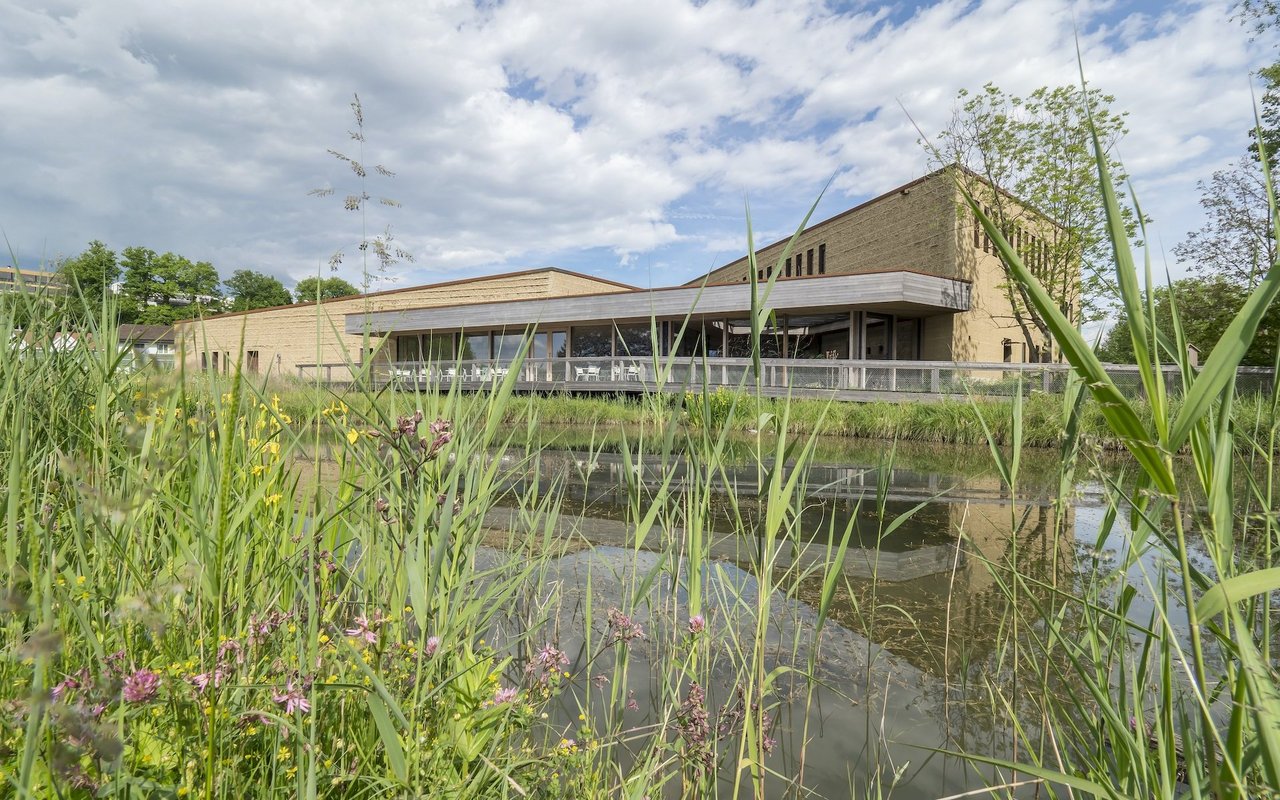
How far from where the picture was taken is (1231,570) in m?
0.87

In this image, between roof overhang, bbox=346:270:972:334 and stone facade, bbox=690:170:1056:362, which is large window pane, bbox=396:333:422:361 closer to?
roof overhang, bbox=346:270:972:334

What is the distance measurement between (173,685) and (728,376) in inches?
625

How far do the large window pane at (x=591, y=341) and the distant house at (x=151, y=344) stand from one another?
19.8 meters

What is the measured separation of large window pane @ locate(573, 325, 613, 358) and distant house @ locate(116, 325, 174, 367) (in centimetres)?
1983

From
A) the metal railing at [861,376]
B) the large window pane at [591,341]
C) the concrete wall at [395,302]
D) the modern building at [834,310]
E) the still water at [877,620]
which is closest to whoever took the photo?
the still water at [877,620]

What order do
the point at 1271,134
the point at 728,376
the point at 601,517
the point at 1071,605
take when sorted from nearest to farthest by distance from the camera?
1. the point at 1071,605
2. the point at 601,517
3. the point at 728,376
4. the point at 1271,134

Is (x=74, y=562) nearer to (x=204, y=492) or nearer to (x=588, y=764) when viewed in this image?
(x=204, y=492)

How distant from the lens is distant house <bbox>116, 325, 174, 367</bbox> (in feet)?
2.85

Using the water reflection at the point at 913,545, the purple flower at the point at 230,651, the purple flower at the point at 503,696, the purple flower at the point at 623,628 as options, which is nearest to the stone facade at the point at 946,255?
the water reflection at the point at 913,545

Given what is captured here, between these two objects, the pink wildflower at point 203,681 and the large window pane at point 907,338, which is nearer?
the pink wildflower at point 203,681

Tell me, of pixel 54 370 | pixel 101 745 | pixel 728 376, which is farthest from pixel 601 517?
pixel 728 376

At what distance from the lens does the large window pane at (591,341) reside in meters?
22.3

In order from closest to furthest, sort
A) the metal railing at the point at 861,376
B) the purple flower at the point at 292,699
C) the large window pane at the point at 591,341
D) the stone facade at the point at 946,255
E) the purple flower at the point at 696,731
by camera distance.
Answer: the purple flower at the point at 292,699, the purple flower at the point at 696,731, the metal railing at the point at 861,376, the stone facade at the point at 946,255, the large window pane at the point at 591,341

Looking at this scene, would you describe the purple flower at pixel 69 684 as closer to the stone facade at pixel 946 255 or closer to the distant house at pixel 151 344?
the distant house at pixel 151 344
